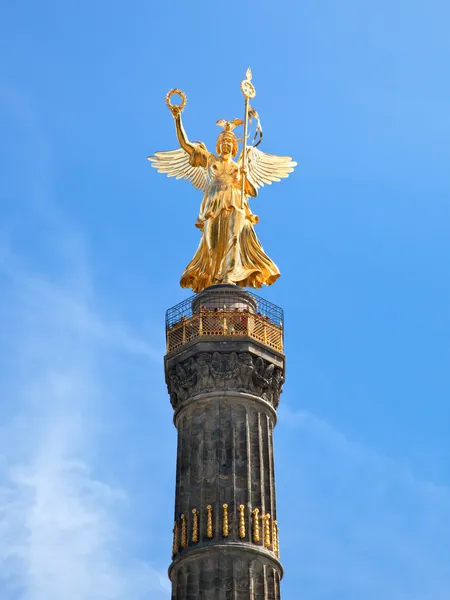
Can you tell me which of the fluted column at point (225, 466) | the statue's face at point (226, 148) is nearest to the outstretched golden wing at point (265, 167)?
the statue's face at point (226, 148)

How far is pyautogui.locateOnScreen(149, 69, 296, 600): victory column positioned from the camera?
167 feet

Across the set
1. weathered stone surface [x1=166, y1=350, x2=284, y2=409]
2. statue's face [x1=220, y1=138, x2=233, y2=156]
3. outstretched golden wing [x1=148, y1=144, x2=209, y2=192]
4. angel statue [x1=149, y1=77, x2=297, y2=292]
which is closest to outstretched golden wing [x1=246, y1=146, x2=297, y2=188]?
angel statue [x1=149, y1=77, x2=297, y2=292]

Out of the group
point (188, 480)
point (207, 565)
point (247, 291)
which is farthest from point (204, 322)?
point (207, 565)

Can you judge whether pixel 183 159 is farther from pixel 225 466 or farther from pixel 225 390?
pixel 225 466

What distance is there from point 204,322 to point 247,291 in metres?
2.77

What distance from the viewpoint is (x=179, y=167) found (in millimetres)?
63688

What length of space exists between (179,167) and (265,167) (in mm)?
3723

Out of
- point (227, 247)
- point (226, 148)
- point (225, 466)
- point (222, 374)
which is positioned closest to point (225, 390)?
point (222, 374)

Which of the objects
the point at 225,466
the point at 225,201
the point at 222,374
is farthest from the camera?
the point at 225,201

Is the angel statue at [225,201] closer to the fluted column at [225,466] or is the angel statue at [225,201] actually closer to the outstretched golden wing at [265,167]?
the outstretched golden wing at [265,167]

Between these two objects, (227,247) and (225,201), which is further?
(225,201)

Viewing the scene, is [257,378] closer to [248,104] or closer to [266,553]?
[266,553]

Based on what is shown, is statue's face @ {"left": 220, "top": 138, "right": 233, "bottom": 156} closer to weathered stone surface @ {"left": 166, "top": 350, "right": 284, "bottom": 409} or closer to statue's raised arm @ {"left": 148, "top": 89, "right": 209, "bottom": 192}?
statue's raised arm @ {"left": 148, "top": 89, "right": 209, "bottom": 192}

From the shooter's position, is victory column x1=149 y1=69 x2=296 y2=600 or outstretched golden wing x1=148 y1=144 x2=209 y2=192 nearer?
victory column x1=149 y1=69 x2=296 y2=600
